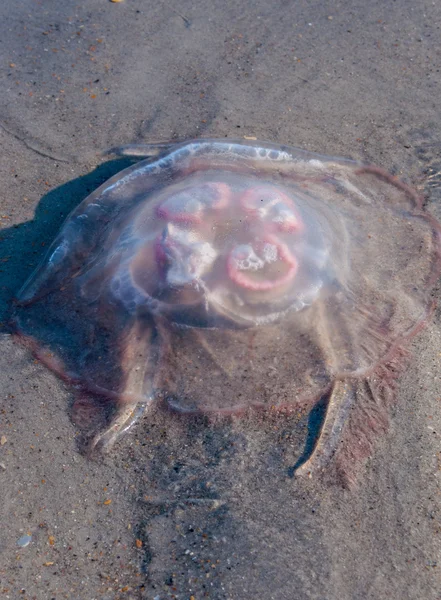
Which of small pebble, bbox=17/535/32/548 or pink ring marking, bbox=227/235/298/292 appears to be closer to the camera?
small pebble, bbox=17/535/32/548

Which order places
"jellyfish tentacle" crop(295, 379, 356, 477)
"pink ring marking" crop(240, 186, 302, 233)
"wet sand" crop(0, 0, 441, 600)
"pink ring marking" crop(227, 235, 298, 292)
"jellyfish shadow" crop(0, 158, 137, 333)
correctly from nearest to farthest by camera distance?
"wet sand" crop(0, 0, 441, 600) < "jellyfish tentacle" crop(295, 379, 356, 477) < "pink ring marking" crop(227, 235, 298, 292) < "pink ring marking" crop(240, 186, 302, 233) < "jellyfish shadow" crop(0, 158, 137, 333)

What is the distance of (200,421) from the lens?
3299mm

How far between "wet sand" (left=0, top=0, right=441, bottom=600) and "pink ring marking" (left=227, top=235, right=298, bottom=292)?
2.40 ft

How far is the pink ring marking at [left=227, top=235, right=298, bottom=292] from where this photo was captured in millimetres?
3275

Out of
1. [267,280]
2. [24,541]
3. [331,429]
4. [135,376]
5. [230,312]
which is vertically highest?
[267,280]

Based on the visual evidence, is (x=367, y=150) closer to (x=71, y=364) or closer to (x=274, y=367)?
(x=274, y=367)

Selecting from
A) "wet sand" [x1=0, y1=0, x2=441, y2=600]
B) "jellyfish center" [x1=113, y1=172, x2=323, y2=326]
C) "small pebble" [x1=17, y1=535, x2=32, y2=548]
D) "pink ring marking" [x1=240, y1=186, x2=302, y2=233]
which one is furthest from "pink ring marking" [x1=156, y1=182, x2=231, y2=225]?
"small pebble" [x1=17, y1=535, x2=32, y2=548]

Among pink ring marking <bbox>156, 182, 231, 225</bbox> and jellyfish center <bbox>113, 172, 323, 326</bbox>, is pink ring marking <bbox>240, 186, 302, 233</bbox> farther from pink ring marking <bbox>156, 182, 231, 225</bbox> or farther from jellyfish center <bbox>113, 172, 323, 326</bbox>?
pink ring marking <bbox>156, 182, 231, 225</bbox>

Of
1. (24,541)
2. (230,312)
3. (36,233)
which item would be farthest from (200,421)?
(36,233)

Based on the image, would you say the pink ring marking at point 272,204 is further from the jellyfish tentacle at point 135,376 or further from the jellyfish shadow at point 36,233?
the jellyfish shadow at point 36,233

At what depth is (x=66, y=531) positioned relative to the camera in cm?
298

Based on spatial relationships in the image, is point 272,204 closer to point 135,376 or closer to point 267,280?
point 267,280

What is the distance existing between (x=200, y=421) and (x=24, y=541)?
104 cm

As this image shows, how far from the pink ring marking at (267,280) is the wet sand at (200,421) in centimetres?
73
